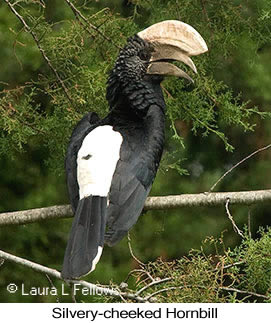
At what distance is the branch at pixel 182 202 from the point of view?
3615 mm

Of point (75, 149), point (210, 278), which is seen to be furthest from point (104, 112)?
point (210, 278)

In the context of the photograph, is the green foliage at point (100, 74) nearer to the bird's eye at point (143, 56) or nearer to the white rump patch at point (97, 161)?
the bird's eye at point (143, 56)

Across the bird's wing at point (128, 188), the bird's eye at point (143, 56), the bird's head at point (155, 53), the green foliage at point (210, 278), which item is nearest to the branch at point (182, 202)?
the bird's wing at point (128, 188)

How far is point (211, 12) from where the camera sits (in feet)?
14.6

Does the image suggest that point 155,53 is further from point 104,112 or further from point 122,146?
point 122,146

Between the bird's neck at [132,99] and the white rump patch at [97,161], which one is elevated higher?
the bird's neck at [132,99]

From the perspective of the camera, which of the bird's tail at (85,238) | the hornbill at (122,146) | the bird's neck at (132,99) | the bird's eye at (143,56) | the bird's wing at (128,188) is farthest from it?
the bird's eye at (143,56)

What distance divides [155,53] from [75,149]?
60cm

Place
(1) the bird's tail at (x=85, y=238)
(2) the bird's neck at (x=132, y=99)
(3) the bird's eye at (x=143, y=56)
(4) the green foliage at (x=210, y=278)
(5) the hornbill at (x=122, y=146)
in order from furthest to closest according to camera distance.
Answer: (3) the bird's eye at (x=143, y=56)
(2) the bird's neck at (x=132, y=99)
(5) the hornbill at (x=122, y=146)
(1) the bird's tail at (x=85, y=238)
(4) the green foliage at (x=210, y=278)

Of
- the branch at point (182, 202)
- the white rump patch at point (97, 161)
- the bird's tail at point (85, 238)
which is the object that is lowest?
the bird's tail at point (85, 238)

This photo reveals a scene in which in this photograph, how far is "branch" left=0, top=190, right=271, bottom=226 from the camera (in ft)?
11.9

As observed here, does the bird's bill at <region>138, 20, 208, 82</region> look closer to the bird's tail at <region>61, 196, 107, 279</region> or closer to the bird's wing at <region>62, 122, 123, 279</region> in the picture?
the bird's wing at <region>62, 122, 123, 279</region>

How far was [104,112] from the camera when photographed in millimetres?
A: 4305

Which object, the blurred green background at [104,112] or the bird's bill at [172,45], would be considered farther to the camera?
the blurred green background at [104,112]
